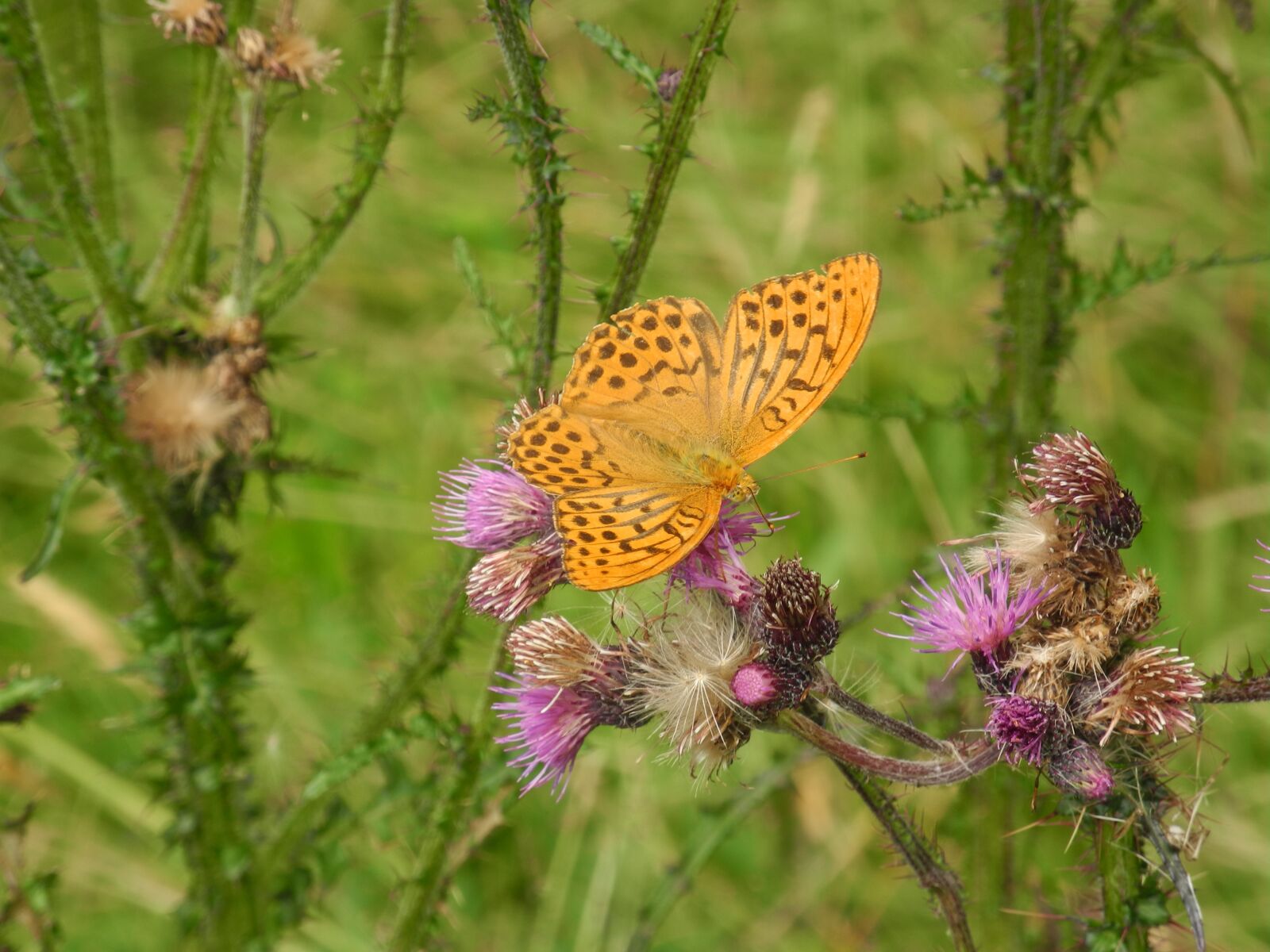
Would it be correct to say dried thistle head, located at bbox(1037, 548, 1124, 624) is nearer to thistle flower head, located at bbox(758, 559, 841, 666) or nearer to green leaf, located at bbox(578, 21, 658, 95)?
thistle flower head, located at bbox(758, 559, 841, 666)

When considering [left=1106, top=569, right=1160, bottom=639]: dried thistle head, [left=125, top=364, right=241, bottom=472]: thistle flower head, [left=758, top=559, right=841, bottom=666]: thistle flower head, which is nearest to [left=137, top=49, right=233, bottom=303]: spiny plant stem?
Result: [left=125, top=364, right=241, bottom=472]: thistle flower head

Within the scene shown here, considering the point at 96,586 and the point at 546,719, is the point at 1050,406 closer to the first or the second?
the point at 546,719

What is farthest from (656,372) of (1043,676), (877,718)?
(1043,676)

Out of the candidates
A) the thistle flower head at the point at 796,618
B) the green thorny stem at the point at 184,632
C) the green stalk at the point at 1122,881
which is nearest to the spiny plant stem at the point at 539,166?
the thistle flower head at the point at 796,618

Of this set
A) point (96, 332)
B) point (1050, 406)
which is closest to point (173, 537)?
point (96, 332)

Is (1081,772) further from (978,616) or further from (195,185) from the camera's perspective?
(195,185)

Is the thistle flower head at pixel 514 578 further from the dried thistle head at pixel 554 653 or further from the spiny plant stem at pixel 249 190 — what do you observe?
the spiny plant stem at pixel 249 190
